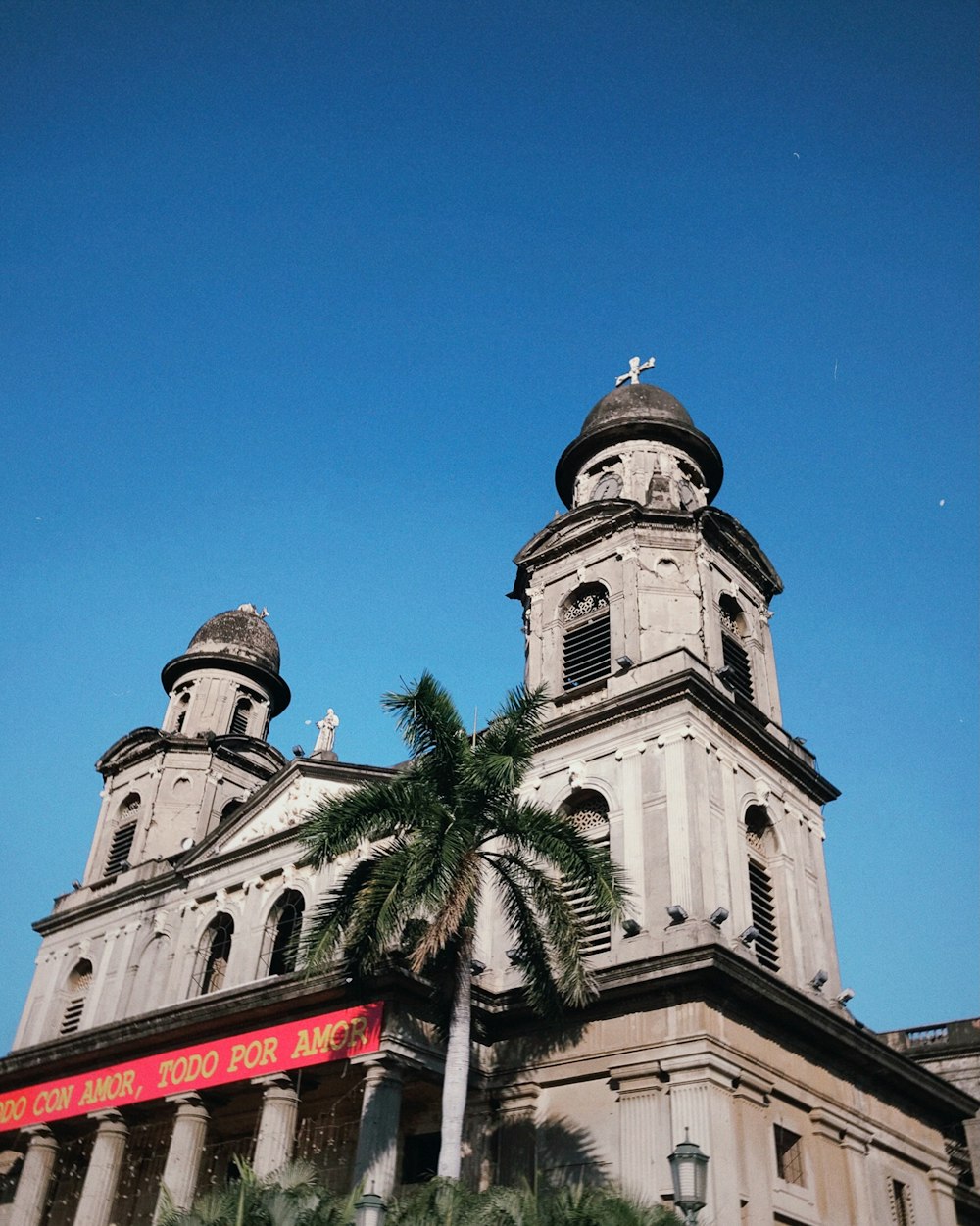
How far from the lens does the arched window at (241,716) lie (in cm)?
3891

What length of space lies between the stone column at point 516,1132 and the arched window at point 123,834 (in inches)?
690

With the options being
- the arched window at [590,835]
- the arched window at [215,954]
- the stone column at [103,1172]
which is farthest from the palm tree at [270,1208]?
the arched window at [215,954]

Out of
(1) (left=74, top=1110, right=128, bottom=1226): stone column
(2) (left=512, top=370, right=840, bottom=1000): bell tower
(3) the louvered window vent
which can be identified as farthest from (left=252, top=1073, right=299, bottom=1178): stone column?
(3) the louvered window vent

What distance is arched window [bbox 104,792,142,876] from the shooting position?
36.0 m

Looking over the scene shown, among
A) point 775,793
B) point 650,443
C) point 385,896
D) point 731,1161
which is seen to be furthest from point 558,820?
point 650,443

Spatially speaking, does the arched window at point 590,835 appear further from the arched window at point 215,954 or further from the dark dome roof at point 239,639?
the dark dome roof at point 239,639

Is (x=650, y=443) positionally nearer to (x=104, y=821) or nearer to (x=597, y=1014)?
(x=597, y=1014)

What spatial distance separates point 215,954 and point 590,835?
11.4 m

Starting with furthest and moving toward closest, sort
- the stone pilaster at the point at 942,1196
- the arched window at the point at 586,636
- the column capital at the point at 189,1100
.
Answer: the arched window at the point at 586,636
the stone pilaster at the point at 942,1196
the column capital at the point at 189,1100

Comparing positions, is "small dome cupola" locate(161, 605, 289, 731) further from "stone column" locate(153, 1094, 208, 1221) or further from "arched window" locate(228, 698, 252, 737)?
"stone column" locate(153, 1094, 208, 1221)

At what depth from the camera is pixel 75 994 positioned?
33906mm

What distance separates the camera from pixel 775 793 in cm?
2628

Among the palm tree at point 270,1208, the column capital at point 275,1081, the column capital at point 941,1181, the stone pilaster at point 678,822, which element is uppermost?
the stone pilaster at point 678,822

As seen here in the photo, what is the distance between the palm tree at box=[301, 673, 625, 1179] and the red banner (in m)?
1.78
